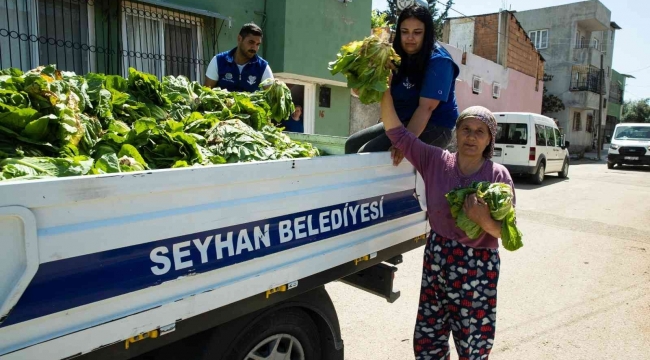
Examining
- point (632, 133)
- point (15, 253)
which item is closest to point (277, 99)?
point (15, 253)

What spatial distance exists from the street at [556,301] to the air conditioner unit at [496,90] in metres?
15.1

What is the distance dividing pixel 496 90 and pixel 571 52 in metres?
12.8

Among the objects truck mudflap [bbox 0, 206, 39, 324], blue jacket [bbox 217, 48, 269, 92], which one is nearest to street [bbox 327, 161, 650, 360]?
blue jacket [bbox 217, 48, 269, 92]

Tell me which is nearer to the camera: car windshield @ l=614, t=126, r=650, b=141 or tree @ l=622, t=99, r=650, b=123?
car windshield @ l=614, t=126, r=650, b=141

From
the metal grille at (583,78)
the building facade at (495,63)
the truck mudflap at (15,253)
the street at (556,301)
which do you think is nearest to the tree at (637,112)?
the metal grille at (583,78)

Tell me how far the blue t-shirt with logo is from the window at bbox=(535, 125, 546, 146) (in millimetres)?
11074

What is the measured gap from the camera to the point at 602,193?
12.5 metres

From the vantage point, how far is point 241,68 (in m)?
4.79

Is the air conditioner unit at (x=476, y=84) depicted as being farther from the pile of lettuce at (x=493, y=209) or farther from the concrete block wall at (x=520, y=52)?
the pile of lettuce at (x=493, y=209)

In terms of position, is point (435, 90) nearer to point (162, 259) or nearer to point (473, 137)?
point (473, 137)

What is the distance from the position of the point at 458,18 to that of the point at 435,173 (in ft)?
84.0

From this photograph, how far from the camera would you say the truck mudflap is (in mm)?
1352

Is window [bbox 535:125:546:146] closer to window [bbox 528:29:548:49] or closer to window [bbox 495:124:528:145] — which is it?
window [bbox 495:124:528:145]

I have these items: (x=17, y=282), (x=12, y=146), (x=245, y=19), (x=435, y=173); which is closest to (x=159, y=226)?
(x=17, y=282)
